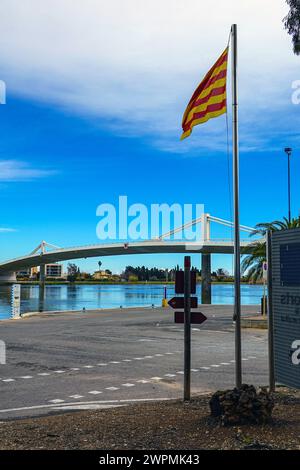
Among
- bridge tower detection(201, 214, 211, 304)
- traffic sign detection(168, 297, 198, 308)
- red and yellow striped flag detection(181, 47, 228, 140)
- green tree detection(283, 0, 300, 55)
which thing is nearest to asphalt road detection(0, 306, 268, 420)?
traffic sign detection(168, 297, 198, 308)

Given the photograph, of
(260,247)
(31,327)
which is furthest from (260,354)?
(260,247)

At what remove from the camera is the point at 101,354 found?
1539 centimetres

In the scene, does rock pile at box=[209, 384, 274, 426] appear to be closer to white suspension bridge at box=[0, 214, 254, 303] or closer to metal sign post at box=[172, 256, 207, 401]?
metal sign post at box=[172, 256, 207, 401]

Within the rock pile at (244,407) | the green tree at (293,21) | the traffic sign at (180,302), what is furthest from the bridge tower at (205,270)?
the rock pile at (244,407)

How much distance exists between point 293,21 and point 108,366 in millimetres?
9105

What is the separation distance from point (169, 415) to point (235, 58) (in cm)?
583

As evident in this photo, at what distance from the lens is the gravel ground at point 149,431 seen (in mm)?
5781

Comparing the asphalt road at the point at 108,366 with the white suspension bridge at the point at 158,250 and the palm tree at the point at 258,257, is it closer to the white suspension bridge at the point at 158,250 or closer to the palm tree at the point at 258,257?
the palm tree at the point at 258,257

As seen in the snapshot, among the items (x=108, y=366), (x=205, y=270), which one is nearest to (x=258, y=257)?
(x=108, y=366)

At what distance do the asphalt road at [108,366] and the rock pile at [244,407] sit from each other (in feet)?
10.0

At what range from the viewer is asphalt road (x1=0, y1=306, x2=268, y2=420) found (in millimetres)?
9570

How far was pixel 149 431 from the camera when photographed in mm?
6367

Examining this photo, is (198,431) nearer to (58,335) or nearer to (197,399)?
(197,399)

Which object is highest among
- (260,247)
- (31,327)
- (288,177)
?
(288,177)
